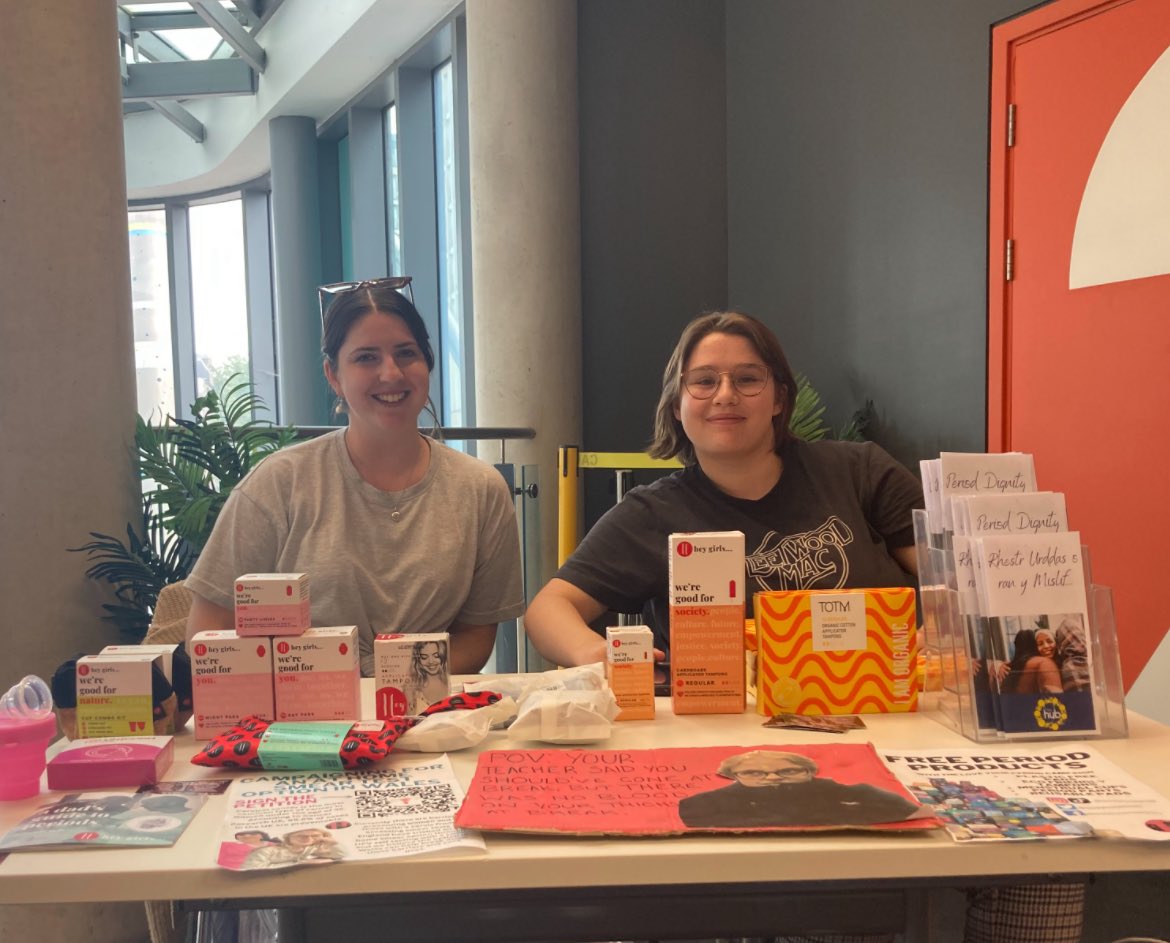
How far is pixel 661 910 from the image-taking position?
1.10 metres

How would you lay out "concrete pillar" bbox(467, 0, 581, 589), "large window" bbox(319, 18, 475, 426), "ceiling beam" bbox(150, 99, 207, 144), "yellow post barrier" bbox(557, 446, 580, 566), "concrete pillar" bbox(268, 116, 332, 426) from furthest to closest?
"ceiling beam" bbox(150, 99, 207, 144), "concrete pillar" bbox(268, 116, 332, 426), "large window" bbox(319, 18, 475, 426), "concrete pillar" bbox(467, 0, 581, 589), "yellow post barrier" bbox(557, 446, 580, 566)

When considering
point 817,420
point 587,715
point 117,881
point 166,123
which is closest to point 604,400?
point 817,420

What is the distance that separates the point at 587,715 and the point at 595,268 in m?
3.46

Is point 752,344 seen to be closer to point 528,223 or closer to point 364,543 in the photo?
point 364,543

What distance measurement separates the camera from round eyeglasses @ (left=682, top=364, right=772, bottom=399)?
6.41ft

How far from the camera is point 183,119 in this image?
29.6ft

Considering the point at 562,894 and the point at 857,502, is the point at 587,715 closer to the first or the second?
the point at 562,894

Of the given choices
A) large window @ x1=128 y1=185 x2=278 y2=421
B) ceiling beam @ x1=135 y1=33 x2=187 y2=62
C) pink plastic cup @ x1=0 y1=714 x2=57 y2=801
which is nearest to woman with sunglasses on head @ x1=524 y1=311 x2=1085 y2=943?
pink plastic cup @ x1=0 y1=714 x2=57 y2=801

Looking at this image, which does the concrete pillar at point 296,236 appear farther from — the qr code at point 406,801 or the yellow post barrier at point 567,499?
the qr code at point 406,801

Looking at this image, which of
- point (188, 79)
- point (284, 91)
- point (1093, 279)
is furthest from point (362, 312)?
point (188, 79)

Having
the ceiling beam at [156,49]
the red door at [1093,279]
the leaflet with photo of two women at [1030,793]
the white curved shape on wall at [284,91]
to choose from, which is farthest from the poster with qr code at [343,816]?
the ceiling beam at [156,49]

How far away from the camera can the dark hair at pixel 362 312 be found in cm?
201

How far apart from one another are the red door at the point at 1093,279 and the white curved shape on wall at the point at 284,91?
3646 millimetres

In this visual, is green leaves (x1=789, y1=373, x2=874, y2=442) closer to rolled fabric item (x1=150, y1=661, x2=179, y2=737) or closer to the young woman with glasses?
the young woman with glasses
